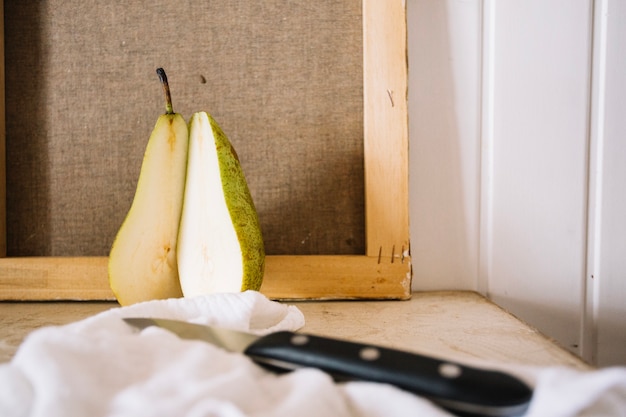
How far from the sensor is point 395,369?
0.18 meters

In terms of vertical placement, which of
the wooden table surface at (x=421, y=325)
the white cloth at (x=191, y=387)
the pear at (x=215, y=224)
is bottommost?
the wooden table surface at (x=421, y=325)

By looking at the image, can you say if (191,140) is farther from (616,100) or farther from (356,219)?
(616,100)

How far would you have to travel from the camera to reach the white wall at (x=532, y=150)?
1.50 ft

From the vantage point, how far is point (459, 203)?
0.47 metres

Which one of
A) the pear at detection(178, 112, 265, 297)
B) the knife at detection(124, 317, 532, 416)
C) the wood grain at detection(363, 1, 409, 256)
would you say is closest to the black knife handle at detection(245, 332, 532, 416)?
the knife at detection(124, 317, 532, 416)

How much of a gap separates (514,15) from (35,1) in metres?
0.49

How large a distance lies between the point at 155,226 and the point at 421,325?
23 centimetres

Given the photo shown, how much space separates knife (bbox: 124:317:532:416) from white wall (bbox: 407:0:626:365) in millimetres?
304

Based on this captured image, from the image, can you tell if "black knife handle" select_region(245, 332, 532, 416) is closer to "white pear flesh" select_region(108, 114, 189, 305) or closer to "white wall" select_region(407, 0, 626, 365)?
"white pear flesh" select_region(108, 114, 189, 305)

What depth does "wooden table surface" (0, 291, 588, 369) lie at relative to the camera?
280 mm

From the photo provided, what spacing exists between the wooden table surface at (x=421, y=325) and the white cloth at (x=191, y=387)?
Result: 2.6 inches

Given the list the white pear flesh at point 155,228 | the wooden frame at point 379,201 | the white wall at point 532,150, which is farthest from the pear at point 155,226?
the white wall at point 532,150

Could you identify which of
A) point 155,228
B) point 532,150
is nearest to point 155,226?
point 155,228

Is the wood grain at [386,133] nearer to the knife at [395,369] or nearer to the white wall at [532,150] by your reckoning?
the white wall at [532,150]
